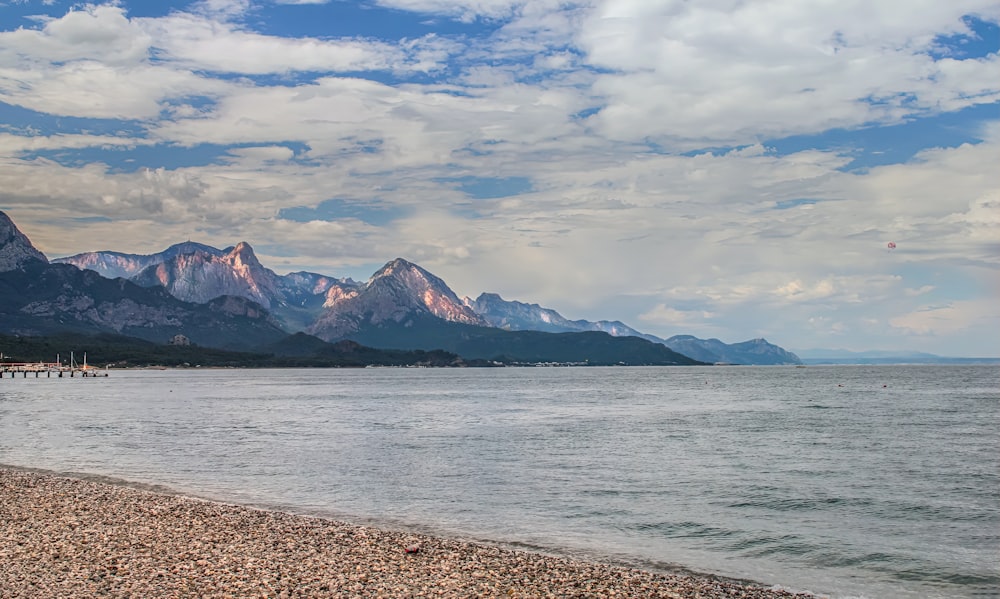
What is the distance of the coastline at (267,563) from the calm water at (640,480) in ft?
Result: 12.1

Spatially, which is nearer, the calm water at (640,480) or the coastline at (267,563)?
the coastline at (267,563)

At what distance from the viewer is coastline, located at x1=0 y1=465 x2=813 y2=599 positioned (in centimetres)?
1978

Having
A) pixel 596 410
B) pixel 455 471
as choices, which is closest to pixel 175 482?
pixel 455 471

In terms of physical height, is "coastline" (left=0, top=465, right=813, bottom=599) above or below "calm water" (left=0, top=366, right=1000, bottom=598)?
above

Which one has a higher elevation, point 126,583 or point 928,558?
point 126,583

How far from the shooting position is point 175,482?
142ft

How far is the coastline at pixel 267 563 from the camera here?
19781 mm

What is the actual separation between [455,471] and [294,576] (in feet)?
92.1

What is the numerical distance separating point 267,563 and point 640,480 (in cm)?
2733

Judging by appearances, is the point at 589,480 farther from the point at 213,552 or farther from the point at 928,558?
the point at 213,552

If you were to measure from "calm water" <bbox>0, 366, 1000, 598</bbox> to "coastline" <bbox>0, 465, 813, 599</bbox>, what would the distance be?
3.70 meters

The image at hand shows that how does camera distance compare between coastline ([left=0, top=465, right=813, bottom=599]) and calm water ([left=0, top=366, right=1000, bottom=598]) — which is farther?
calm water ([left=0, top=366, right=1000, bottom=598])

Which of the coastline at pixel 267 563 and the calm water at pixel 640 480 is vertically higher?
the coastline at pixel 267 563

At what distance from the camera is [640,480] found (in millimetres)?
44938
